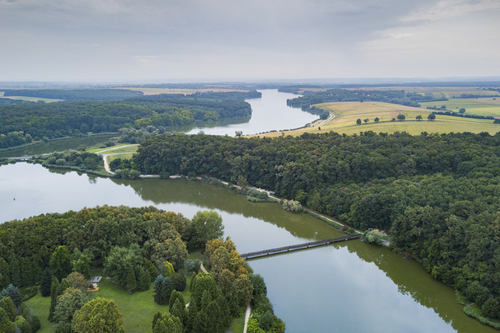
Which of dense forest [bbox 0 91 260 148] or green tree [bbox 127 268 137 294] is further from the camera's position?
dense forest [bbox 0 91 260 148]

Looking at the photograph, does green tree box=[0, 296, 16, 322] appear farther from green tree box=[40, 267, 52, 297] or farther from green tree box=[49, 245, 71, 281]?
green tree box=[49, 245, 71, 281]

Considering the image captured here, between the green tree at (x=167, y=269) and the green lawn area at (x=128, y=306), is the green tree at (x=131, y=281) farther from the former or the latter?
the green tree at (x=167, y=269)

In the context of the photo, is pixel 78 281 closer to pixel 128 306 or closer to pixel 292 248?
pixel 128 306

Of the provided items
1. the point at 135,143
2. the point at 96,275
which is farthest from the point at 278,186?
the point at 135,143

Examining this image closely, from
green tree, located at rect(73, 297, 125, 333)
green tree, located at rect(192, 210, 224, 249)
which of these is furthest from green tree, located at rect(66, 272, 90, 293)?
green tree, located at rect(192, 210, 224, 249)

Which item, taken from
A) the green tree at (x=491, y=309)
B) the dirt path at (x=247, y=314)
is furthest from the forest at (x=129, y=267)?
the green tree at (x=491, y=309)

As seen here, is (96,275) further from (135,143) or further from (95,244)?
(135,143)

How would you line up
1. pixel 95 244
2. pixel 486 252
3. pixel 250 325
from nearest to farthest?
pixel 250 325 < pixel 486 252 < pixel 95 244

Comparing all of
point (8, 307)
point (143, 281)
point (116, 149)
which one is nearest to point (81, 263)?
point (143, 281)
